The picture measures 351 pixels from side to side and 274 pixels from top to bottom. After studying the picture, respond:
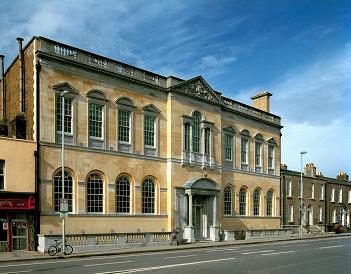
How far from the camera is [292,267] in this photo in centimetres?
1716

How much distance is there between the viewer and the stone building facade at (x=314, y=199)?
5069cm

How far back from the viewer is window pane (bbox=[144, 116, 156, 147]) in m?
32.7

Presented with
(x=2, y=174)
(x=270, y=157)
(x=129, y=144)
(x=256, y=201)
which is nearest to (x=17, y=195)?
(x=2, y=174)

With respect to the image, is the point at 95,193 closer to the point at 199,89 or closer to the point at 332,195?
the point at 199,89

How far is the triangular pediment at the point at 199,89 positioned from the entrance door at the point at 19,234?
1516 centimetres

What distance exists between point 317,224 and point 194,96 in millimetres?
28955

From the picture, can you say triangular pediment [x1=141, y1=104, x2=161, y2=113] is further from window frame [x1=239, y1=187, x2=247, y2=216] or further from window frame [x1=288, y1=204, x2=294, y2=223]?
window frame [x1=288, y1=204, x2=294, y2=223]

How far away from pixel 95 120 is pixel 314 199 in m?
36.4

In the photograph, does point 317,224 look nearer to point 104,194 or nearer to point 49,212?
point 104,194

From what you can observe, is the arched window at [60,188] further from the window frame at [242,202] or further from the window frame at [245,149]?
the window frame at [245,149]

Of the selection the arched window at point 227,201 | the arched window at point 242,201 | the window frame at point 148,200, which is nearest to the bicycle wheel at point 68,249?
the window frame at point 148,200

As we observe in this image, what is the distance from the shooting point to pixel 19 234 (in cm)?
2497

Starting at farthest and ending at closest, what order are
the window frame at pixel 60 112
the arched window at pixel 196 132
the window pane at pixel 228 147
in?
the window pane at pixel 228 147
the arched window at pixel 196 132
the window frame at pixel 60 112

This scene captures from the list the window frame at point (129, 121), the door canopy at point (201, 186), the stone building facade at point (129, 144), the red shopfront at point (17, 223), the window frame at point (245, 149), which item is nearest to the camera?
the red shopfront at point (17, 223)
